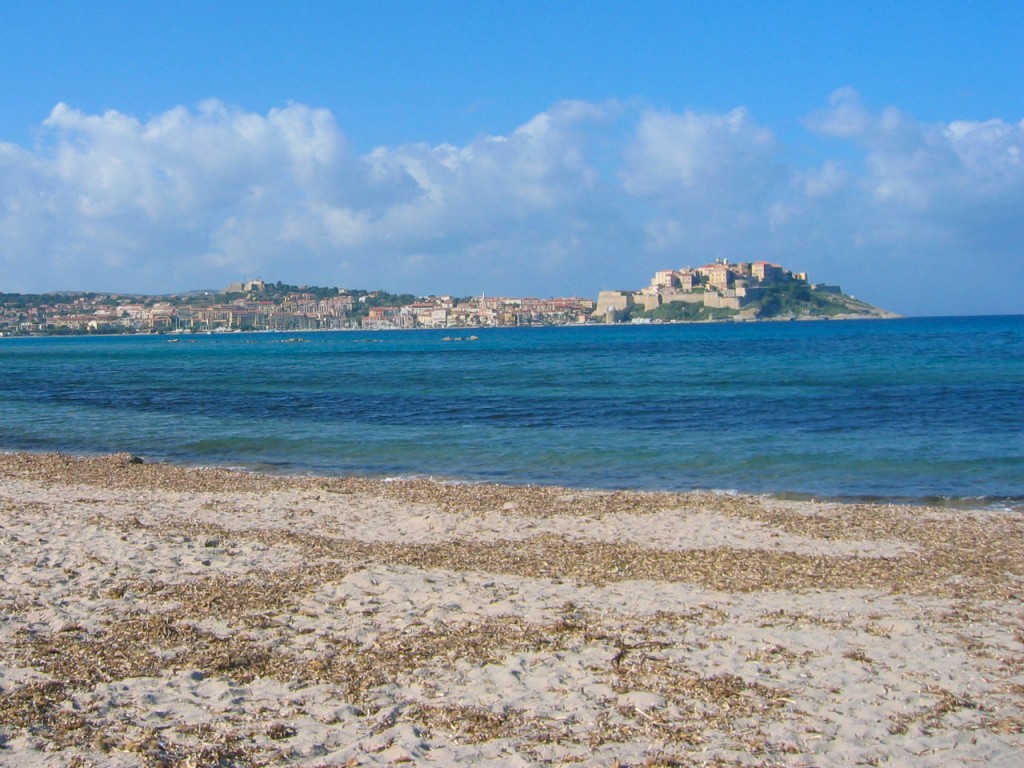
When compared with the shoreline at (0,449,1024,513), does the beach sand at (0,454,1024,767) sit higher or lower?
higher

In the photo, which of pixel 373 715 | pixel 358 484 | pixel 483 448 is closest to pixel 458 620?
pixel 373 715

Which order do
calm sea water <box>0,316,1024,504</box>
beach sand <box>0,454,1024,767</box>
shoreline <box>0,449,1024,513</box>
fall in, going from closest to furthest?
beach sand <box>0,454,1024,767</box>
shoreline <box>0,449,1024,513</box>
calm sea water <box>0,316,1024,504</box>

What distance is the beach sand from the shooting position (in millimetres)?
5902

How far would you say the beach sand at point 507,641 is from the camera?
590cm

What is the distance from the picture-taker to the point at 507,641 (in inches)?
306

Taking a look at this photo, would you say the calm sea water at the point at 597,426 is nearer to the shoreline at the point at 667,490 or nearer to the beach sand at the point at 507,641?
the shoreline at the point at 667,490

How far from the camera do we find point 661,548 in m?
11.7

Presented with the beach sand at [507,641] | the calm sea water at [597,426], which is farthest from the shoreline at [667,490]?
the beach sand at [507,641]

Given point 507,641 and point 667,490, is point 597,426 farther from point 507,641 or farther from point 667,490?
point 507,641

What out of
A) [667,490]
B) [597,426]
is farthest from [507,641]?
[597,426]

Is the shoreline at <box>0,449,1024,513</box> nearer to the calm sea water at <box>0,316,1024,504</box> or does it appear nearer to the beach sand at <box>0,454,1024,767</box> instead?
the calm sea water at <box>0,316,1024,504</box>

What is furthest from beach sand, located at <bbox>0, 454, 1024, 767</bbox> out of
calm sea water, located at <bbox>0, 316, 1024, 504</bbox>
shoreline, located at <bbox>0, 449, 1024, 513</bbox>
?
calm sea water, located at <bbox>0, 316, 1024, 504</bbox>

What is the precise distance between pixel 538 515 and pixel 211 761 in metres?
8.81

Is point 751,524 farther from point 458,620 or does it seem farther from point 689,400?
point 689,400
